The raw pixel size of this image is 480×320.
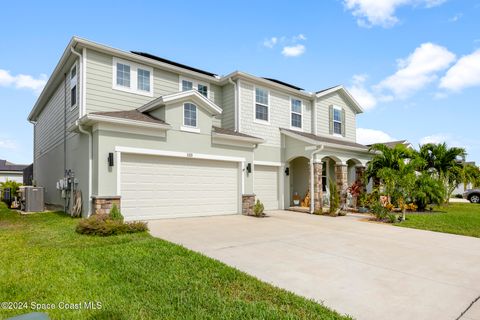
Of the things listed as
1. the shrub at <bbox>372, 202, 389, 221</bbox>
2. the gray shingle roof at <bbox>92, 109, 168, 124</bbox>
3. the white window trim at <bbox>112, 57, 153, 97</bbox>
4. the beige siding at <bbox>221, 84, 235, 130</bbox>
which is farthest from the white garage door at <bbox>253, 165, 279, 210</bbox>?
the white window trim at <bbox>112, 57, 153, 97</bbox>

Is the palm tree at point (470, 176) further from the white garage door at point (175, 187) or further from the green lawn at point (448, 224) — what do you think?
the white garage door at point (175, 187)

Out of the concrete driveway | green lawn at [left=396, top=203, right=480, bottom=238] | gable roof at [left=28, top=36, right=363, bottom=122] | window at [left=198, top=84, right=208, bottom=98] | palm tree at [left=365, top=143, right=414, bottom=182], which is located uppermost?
gable roof at [left=28, top=36, right=363, bottom=122]

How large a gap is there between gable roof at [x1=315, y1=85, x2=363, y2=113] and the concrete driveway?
9.99 metres

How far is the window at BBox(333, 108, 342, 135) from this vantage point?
1874 cm

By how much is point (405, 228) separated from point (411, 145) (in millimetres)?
12556

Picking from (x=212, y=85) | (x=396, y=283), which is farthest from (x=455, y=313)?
(x=212, y=85)

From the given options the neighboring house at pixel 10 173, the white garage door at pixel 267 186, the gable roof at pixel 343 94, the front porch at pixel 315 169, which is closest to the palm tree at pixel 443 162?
the front porch at pixel 315 169

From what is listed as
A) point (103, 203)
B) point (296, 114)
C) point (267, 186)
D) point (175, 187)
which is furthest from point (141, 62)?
point (296, 114)

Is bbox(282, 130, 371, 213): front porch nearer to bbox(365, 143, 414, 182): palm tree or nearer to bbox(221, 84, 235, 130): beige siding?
bbox(365, 143, 414, 182): palm tree

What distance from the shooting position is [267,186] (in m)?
15.2

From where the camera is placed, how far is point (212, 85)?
14.9 metres

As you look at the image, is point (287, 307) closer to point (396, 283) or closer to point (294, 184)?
point (396, 283)

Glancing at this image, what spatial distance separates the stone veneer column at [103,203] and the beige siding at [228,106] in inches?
265

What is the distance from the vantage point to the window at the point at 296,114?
54.5 ft
